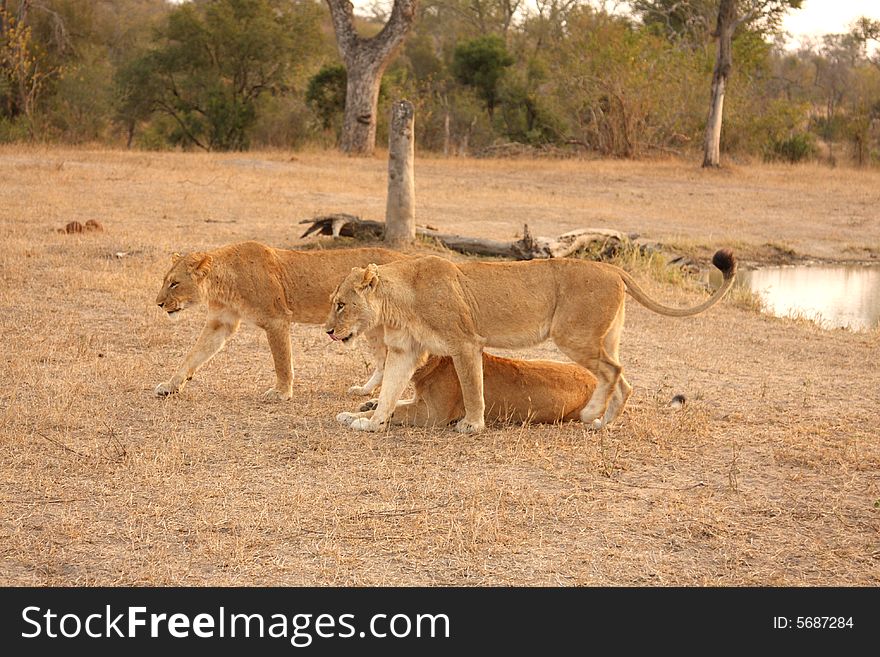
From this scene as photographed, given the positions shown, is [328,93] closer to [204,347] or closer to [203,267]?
[204,347]

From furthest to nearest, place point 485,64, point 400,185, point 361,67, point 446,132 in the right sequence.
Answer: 1. point 485,64
2. point 446,132
3. point 361,67
4. point 400,185

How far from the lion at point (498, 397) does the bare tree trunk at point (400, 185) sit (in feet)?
22.3

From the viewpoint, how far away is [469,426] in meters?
6.49

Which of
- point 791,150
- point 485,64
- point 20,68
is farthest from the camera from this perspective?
point 485,64

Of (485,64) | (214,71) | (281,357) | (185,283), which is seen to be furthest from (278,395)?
(485,64)

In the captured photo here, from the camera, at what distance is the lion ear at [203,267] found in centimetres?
698

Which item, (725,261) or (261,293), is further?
(261,293)

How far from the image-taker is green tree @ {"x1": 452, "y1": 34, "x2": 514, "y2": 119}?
34844 millimetres

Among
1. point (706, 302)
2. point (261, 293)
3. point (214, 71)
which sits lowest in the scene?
point (261, 293)

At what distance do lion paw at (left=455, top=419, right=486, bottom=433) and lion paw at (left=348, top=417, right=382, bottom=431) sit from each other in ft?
1.49

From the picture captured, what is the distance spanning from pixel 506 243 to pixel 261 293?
6.63 metres

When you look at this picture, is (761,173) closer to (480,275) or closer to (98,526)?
(480,275)

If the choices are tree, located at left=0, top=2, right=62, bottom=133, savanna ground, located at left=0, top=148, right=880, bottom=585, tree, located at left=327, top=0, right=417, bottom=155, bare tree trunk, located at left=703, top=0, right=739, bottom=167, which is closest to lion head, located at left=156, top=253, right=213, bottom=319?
savanna ground, located at left=0, top=148, right=880, bottom=585

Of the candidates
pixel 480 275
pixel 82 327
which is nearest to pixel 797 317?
pixel 480 275
